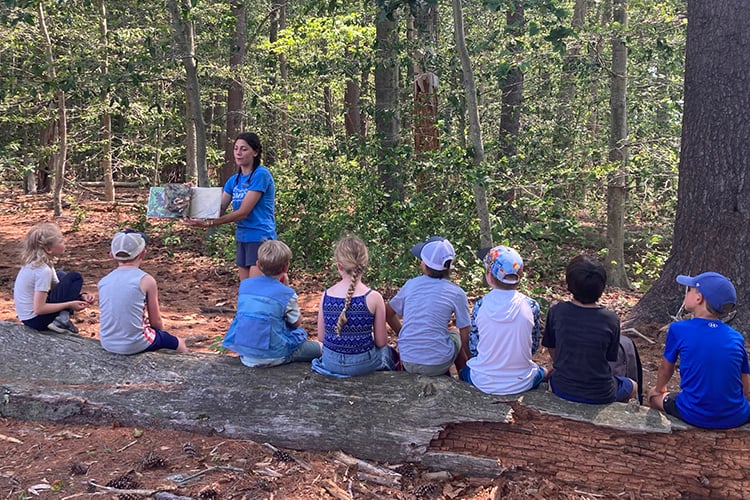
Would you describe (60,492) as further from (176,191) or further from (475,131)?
(475,131)

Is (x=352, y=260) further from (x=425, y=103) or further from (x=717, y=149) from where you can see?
(x=425, y=103)

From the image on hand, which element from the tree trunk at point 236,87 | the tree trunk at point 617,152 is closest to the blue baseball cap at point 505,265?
the tree trunk at point 617,152

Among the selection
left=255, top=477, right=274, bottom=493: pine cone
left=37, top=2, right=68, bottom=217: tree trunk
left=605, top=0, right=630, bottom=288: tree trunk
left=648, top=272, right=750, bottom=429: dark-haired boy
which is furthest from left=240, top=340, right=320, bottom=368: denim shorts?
left=37, top=2, right=68, bottom=217: tree trunk

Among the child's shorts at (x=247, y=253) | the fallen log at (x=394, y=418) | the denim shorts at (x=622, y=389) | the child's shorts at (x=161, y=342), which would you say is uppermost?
the child's shorts at (x=247, y=253)

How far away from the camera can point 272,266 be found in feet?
13.4

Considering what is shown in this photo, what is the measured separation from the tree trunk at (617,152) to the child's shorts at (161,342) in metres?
5.92

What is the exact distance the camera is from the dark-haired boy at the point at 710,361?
132 inches

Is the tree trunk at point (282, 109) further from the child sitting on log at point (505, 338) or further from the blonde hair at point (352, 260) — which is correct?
the child sitting on log at point (505, 338)

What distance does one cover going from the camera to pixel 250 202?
5.12m

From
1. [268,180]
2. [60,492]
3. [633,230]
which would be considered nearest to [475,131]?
[268,180]

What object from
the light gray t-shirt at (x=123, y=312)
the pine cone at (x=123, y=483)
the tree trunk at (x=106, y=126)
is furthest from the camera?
the tree trunk at (x=106, y=126)

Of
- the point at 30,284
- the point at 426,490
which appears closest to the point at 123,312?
the point at 30,284

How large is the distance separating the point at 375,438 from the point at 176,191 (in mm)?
2910

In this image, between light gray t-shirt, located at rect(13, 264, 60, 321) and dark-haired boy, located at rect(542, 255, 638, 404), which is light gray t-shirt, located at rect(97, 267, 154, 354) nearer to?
light gray t-shirt, located at rect(13, 264, 60, 321)
